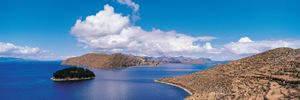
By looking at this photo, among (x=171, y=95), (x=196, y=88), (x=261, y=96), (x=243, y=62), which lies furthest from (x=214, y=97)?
(x=243, y=62)

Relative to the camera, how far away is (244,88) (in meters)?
98.1

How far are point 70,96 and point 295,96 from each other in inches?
3863

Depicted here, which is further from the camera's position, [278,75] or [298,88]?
[278,75]

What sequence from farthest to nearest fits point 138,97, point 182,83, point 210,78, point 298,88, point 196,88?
point 182,83 < point 210,78 < point 196,88 < point 138,97 < point 298,88

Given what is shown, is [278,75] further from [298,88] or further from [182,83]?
[182,83]

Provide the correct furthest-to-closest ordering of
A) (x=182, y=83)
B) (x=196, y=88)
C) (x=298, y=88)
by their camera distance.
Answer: (x=182, y=83), (x=196, y=88), (x=298, y=88)

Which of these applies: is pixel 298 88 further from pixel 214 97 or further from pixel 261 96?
pixel 214 97

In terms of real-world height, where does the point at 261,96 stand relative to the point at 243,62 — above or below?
below

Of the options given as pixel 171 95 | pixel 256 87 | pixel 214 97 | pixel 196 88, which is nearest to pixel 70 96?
pixel 171 95

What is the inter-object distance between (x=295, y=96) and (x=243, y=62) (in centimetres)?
9788

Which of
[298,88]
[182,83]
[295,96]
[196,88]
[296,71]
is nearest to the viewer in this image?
[295,96]

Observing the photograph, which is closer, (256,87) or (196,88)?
(256,87)

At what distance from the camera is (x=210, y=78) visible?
160125 millimetres

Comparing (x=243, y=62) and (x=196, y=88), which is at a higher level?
(x=243, y=62)
